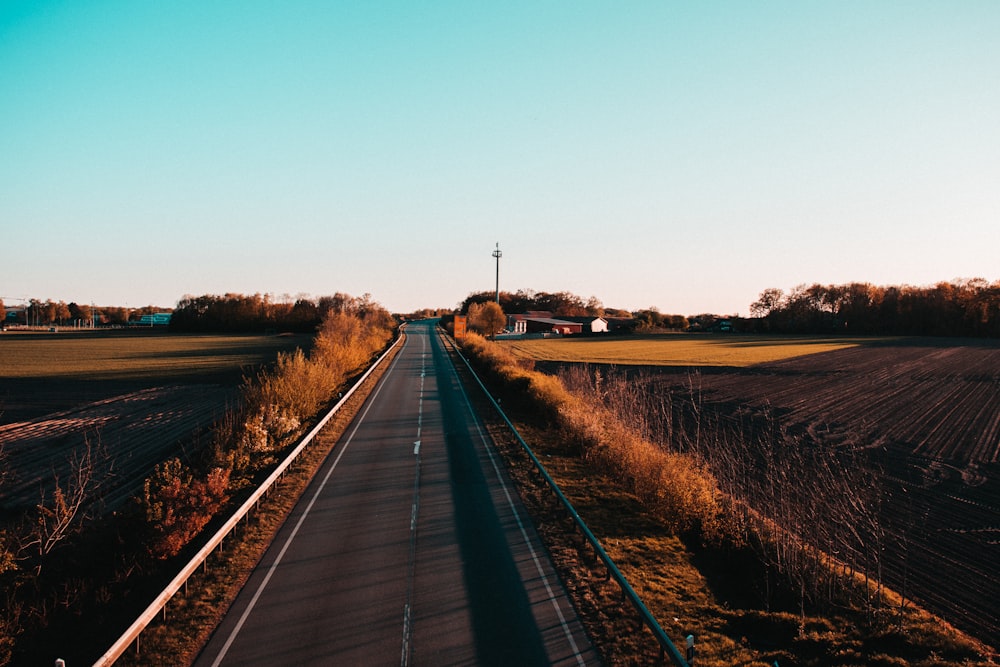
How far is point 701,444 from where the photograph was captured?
23.3m

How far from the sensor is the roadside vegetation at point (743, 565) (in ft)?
28.2

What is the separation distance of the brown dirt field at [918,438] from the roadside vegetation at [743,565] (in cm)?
116

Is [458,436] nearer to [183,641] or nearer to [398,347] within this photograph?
[183,641]

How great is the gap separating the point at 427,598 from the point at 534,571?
7.60 feet

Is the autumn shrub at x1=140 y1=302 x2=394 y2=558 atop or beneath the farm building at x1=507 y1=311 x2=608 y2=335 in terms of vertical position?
beneath

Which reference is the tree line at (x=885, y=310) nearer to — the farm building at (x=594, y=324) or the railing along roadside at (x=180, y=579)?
the farm building at (x=594, y=324)

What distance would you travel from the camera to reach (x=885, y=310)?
130m

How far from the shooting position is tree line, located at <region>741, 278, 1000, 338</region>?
11819cm

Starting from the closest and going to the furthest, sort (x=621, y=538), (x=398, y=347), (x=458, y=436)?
(x=621, y=538), (x=458, y=436), (x=398, y=347)

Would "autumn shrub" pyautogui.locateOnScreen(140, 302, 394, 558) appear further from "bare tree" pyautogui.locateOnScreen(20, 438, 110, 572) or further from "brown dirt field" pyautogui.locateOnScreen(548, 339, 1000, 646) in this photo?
"brown dirt field" pyautogui.locateOnScreen(548, 339, 1000, 646)

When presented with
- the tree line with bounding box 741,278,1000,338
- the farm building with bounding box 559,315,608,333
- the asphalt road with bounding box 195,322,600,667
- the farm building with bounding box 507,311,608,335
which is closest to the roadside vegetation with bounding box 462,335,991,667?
the asphalt road with bounding box 195,322,600,667

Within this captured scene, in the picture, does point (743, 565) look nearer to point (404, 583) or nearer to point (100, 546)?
point (404, 583)

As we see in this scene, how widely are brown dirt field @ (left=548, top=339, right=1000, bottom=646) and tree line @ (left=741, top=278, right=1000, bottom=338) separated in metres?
80.4

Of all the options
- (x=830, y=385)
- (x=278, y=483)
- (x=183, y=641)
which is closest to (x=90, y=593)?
(x=183, y=641)
